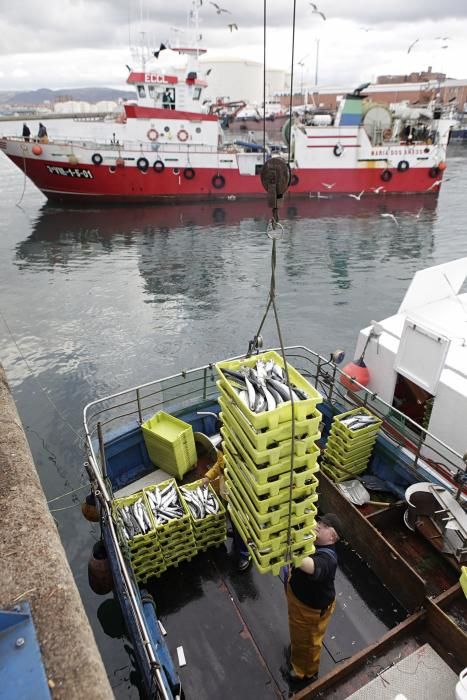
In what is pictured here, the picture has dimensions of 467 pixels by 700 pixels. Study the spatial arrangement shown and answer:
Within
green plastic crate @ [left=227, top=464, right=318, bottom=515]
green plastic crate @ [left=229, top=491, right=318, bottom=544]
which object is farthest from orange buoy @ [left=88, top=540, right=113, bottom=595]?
green plastic crate @ [left=227, top=464, right=318, bottom=515]

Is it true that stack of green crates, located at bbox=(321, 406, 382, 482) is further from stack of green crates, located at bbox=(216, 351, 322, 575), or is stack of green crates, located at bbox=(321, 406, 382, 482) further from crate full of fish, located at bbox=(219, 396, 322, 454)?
crate full of fish, located at bbox=(219, 396, 322, 454)

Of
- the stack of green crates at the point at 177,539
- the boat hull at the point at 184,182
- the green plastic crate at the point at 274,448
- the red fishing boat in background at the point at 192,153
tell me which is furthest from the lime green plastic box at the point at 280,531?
the boat hull at the point at 184,182

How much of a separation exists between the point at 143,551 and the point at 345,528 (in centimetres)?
298

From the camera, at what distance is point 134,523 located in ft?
18.9

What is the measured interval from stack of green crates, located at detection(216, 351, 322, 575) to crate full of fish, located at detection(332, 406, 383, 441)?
3257 mm

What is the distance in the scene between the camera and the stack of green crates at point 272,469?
356 cm

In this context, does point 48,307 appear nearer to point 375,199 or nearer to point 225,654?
point 225,654

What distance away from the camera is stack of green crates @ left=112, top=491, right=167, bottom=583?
214 inches

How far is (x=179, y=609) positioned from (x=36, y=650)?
11.5ft

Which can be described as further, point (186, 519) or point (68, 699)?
point (186, 519)

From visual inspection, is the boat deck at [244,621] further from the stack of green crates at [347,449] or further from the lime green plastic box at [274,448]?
the lime green plastic box at [274,448]

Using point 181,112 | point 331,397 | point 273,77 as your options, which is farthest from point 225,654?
point 273,77

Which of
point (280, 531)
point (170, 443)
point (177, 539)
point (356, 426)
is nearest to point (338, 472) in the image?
point (356, 426)

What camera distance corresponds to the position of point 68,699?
2.42 metres
